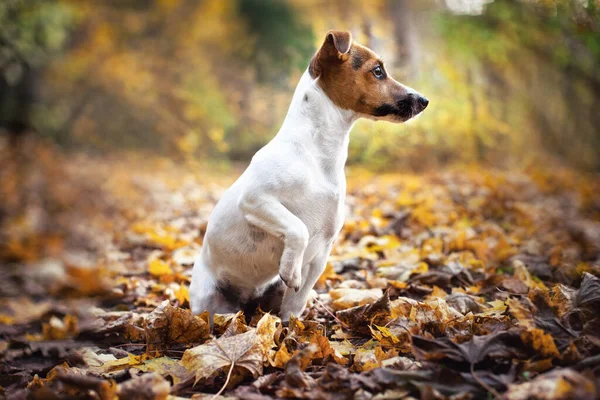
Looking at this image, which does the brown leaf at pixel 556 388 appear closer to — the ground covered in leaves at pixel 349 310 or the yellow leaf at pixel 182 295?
the ground covered in leaves at pixel 349 310

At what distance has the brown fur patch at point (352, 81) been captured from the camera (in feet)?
8.07

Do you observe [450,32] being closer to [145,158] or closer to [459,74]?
[459,74]

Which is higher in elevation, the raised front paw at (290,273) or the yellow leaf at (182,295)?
the raised front paw at (290,273)

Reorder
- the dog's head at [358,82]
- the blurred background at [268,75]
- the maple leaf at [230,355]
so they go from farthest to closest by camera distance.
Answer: the blurred background at [268,75], the dog's head at [358,82], the maple leaf at [230,355]

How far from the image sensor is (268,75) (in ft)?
38.9

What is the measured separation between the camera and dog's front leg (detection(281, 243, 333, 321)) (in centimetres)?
256

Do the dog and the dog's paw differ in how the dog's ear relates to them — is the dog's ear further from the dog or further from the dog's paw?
the dog's paw

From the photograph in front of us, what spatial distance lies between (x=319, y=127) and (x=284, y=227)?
1.77ft

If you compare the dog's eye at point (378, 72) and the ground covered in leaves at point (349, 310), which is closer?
the ground covered in leaves at point (349, 310)

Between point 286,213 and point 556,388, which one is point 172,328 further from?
point 556,388

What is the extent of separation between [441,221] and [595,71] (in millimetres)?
6087

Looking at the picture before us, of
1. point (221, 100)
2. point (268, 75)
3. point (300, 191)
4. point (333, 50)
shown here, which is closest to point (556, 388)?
point (300, 191)

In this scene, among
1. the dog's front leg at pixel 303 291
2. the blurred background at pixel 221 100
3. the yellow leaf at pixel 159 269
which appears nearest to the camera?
the dog's front leg at pixel 303 291

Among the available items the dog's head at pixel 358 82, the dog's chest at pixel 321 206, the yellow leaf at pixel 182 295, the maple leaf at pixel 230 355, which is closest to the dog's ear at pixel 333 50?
the dog's head at pixel 358 82
